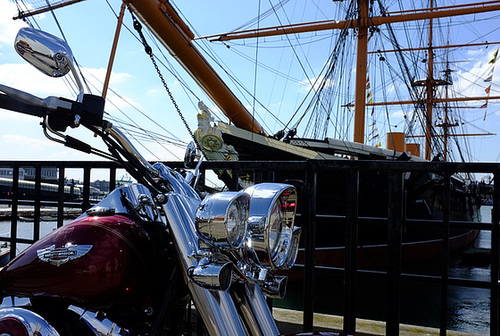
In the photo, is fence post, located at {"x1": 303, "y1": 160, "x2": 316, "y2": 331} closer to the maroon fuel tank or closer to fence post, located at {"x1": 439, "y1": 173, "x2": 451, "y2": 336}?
fence post, located at {"x1": 439, "y1": 173, "x2": 451, "y2": 336}

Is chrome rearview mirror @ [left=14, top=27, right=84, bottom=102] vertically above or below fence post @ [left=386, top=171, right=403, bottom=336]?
above

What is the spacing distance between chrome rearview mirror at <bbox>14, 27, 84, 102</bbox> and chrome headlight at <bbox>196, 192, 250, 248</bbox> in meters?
0.48

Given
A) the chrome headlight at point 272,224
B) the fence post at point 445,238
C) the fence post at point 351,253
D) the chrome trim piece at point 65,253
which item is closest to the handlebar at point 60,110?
the chrome trim piece at point 65,253

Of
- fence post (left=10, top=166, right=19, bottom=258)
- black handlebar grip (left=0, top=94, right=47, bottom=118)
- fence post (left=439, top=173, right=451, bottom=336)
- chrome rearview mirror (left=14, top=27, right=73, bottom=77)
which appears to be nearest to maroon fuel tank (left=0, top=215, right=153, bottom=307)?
black handlebar grip (left=0, top=94, right=47, bottom=118)

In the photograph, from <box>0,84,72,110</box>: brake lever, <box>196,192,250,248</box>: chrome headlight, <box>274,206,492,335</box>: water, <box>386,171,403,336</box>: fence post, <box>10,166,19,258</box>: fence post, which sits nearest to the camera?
<box>196,192,250,248</box>: chrome headlight

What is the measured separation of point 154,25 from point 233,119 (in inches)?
114

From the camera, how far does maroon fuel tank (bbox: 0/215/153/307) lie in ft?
3.64

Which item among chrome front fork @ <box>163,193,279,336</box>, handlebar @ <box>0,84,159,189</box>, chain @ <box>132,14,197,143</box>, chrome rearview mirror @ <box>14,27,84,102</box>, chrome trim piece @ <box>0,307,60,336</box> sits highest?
chain @ <box>132,14,197,143</box>

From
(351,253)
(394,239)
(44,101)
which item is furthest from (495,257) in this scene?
(44,101)

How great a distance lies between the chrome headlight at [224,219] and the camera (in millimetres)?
884

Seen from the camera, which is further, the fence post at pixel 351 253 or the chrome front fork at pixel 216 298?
the fence post at pixel 351 253

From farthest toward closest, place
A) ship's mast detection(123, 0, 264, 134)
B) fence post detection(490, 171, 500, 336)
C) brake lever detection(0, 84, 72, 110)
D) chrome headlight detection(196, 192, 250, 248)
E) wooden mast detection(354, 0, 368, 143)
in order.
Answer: wooden mast detection(354, 0, 368, 143) < ship's mast detection(123, 0, 264, 134) < fence post detection(490, 171, 500, 336) < brake lever detection(0, 84, 72, 110) < chrome headlight detection(196, 192, 250, 248)

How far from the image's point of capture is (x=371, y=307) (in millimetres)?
7434

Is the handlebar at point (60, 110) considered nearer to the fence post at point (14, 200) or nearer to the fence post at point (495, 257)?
the fence post at point (495, 257)
